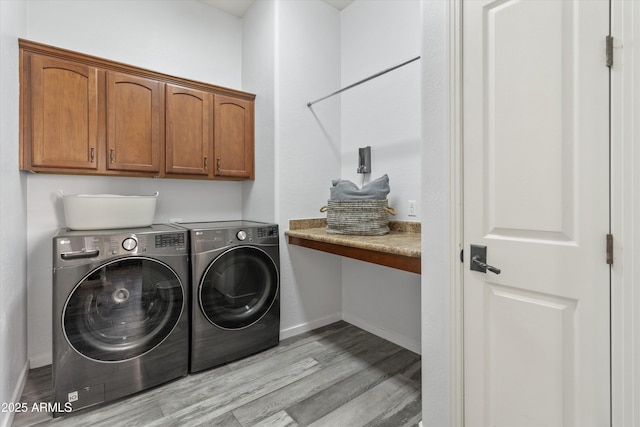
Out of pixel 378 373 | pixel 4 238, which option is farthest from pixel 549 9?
pixel 4 238

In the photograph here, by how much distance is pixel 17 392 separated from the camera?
1.71 meters

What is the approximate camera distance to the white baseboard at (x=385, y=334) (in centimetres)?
228

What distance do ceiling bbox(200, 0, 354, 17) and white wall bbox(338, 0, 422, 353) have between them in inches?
3.5

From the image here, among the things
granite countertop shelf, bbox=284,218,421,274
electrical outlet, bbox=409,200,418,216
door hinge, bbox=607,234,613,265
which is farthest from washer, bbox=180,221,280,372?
door hinge, bbox=607,234,613,265

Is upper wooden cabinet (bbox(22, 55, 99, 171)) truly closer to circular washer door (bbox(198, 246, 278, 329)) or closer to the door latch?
circular washer door (bbox(198, 246, 278, 329))

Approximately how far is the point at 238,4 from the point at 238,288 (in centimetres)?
255

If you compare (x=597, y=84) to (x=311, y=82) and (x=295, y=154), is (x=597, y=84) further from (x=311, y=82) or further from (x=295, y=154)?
(x=311, y=82)

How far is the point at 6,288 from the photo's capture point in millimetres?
1512

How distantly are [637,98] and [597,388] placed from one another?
2.98 feet

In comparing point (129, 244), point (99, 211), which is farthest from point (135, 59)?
point (129, 244)

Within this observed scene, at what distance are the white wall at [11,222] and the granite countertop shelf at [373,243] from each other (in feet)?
5.39

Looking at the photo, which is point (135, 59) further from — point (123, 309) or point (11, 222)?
point (123, 309)

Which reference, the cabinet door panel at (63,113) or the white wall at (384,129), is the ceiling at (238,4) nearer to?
the white wall at (384,129)

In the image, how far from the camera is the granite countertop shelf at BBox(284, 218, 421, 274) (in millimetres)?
1580
